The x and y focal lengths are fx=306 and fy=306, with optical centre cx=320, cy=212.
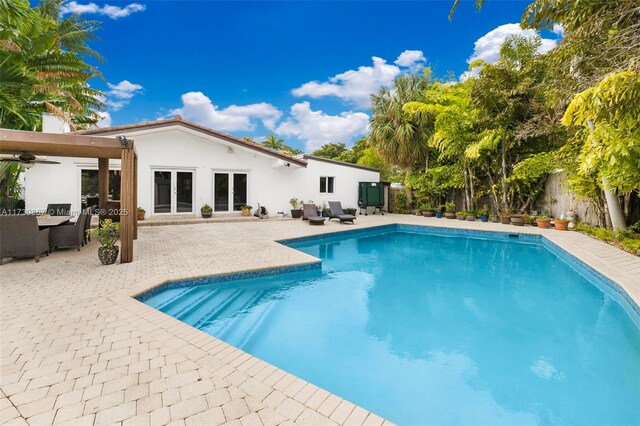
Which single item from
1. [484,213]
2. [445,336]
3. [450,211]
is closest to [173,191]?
[445,336]

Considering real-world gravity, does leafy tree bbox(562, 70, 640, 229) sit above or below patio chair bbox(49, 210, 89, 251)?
above

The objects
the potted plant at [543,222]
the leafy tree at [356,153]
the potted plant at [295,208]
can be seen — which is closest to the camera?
the potted plant at [543,222]

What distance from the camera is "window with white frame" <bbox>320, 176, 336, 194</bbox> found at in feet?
57.8

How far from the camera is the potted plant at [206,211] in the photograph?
1381 centimetres

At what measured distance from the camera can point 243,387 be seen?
2502 mm

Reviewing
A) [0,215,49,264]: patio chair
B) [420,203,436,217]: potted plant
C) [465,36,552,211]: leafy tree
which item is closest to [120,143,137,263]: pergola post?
[0,215,49,264]: patio chair

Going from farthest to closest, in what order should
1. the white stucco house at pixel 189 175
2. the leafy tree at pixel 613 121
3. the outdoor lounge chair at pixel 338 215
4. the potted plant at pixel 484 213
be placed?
the potted plant at pixel 484 213
the outdoor lounge chair at pixel 338 215
the white stucco house at pixel 189 175
the leafy tree at pixel 613 121

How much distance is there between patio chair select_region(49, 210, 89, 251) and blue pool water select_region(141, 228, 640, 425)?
3.89m

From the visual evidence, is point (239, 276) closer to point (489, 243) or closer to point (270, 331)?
point (270, 331)

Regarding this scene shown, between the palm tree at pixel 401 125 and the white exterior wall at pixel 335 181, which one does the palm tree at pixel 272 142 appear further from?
the palm tree at pixel 401 125

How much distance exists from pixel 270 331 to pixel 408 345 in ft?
6.56

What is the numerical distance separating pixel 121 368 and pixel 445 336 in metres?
4.07

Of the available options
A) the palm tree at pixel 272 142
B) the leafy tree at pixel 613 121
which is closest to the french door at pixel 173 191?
the leafy tree at pixel 613 121

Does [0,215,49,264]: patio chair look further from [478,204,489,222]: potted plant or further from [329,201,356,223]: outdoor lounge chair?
[478,204,489,222]: potted plant
